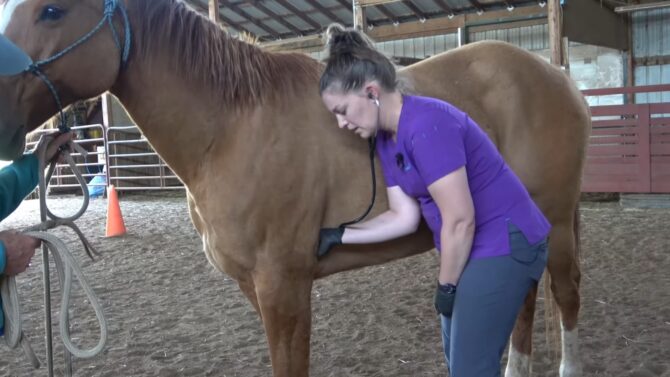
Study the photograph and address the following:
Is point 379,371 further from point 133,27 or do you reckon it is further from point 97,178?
point 97,178

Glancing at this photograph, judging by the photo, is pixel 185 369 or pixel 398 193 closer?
pixel 398 193

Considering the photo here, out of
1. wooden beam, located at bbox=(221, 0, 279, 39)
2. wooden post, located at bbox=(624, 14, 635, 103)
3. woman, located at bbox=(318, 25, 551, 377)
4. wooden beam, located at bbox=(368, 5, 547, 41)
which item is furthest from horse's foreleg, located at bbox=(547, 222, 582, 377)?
wooden beam, located at bbox=(221, 0, 279, 39)

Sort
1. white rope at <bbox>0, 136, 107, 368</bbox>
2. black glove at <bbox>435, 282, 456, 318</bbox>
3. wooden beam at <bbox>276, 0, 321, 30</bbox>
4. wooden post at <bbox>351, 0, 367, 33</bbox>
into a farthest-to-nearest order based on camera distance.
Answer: wooden beam at <bbox>276, 0, 321, 30</bbox>, wooden post at <bbox>351, 0, 367, 33</bbox>, white rope at <bbox>0, 136, 107, 368</bbox>, black glove at <bbox>435, 282, 456, 318</bbox>

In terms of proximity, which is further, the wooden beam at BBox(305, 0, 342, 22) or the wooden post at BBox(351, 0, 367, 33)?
the wooden beam at BBox(305, 0, 342, 22)

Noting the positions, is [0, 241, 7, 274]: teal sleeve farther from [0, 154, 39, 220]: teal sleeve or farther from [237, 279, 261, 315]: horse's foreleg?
[237, 279, 261, 315]: horse's foreleg

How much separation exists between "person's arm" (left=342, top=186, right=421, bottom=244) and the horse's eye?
1187 millimetres

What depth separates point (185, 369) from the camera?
3.06 meters

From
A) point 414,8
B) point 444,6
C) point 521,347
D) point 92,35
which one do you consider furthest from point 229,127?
point 414,8

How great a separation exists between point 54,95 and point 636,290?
13.2ft

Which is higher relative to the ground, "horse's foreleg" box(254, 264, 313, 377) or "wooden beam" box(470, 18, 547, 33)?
"wooden beam" box(470, 18, 547, 33)

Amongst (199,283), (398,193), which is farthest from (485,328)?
(199,283)

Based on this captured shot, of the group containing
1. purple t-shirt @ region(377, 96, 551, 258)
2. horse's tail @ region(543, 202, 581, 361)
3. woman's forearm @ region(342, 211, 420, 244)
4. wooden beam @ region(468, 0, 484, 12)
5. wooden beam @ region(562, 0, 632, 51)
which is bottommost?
horse's tail @ region(543, 202, 581, 361)

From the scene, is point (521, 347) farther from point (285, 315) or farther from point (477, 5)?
point (477, 5)

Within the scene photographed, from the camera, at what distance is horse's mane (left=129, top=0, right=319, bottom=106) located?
6.61 feet
